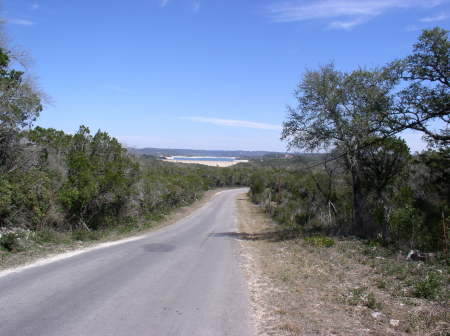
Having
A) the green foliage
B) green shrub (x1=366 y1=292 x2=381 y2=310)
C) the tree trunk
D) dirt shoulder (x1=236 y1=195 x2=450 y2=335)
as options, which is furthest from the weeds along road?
the tree trunk

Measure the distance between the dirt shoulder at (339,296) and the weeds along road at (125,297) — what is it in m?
0.59

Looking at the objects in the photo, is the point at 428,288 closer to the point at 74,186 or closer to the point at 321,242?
the point at 321,242

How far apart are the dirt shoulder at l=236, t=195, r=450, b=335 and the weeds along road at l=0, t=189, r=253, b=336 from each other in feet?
1.94

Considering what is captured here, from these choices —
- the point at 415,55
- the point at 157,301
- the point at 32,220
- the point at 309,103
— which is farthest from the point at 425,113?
the point at 32,220

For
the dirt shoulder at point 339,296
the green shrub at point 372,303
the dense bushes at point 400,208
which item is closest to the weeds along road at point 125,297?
the dirt shoulder at point 339,296

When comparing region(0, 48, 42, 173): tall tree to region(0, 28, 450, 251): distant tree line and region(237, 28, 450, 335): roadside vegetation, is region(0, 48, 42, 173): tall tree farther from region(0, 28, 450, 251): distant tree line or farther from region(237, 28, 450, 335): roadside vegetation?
region(237, 28, 450, 335): roadside vegetation

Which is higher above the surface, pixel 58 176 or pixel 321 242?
pixel 58 176

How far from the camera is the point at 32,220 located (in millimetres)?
14969

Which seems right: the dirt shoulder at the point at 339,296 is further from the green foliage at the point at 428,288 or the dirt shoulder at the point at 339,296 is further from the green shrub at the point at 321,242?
the green shrub at the point at 321,242

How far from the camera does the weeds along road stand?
5469mm

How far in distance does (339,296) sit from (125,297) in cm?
426

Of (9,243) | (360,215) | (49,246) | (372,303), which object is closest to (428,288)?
(372,303)

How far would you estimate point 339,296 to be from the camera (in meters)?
7.34

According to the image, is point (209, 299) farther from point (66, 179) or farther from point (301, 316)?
point (66, 179)
